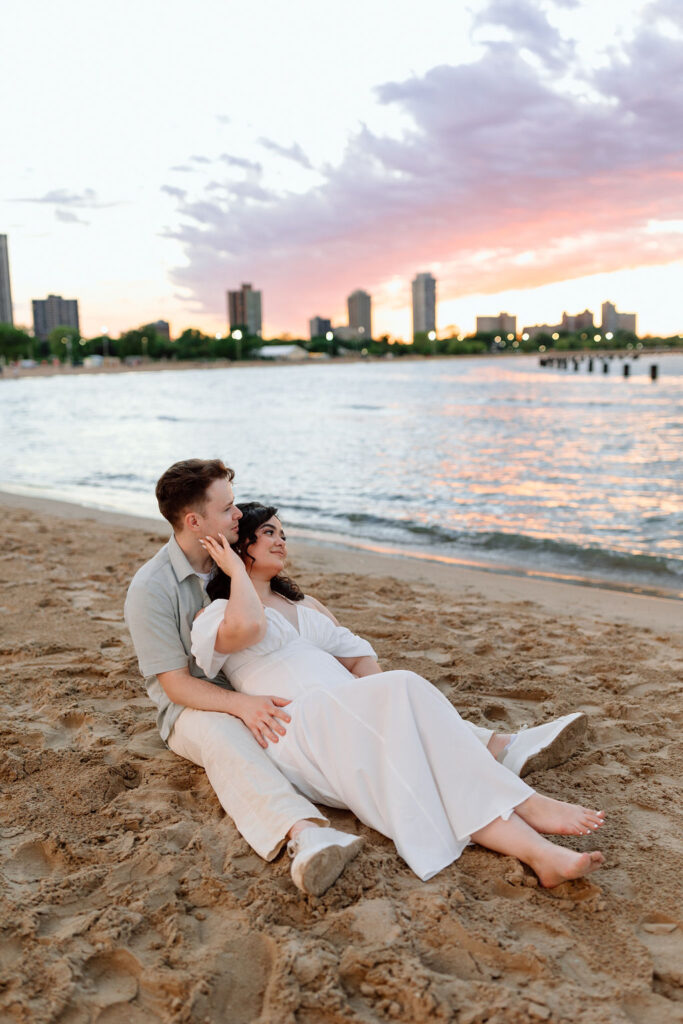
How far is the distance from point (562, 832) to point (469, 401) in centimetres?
3784

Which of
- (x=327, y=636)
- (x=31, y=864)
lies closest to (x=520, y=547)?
(x=327, y=636)

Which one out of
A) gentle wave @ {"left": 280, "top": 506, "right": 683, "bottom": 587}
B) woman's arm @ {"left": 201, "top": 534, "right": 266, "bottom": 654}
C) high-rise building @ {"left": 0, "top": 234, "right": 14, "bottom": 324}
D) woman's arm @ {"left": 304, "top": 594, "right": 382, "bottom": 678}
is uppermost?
high-rise building @ {"left": 0, "top": 234, "right": 14, "bottom": 324}

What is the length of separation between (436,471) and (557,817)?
43.7 feet

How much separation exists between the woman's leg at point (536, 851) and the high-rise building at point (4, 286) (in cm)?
20699

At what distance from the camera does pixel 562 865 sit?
104 inches

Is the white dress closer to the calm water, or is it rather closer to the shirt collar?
the shirt collar

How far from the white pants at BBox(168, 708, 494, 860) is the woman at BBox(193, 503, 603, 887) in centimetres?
8

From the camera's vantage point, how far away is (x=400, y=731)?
278 centimetres

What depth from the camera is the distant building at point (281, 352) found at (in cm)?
15425

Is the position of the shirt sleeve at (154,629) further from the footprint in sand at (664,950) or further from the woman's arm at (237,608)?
the footprint in sand at (664,950)

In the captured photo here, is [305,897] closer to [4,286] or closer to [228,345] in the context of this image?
[228,345]

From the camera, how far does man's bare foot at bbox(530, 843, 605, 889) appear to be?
2.60 m

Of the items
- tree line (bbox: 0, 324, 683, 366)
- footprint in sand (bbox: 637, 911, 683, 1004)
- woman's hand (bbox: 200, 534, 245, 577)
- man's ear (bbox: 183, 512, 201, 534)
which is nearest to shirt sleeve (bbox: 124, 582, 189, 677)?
man's ear (bbox: 183, 512, 201, 534)

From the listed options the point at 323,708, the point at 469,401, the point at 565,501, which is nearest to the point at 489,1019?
the point at 323,708
